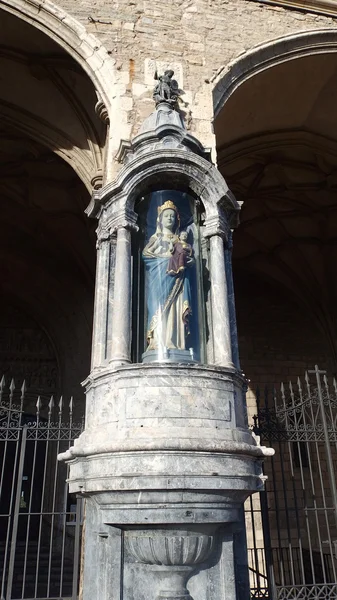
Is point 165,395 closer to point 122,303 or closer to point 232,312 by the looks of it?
point 122,303

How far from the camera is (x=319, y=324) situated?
10383mm

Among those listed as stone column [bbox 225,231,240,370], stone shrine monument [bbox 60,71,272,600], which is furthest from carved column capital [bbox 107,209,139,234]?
stone column [bbox 225,231,240,370]

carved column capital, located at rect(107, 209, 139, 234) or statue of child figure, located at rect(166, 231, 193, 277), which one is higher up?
carved column capital, located at rect(107, 209, 139, 234)

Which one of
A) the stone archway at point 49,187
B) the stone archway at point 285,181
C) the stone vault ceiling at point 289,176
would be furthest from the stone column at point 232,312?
the stone vault ceiling at point 289,176

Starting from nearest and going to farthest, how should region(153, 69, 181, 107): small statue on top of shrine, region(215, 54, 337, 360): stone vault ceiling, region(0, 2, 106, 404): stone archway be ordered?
1. region(153, 69, 181, 107): small statue on top of shrine
2. region(0, 2, 106, 404): stone archway
3. region(215, 54, 337, 360): stone vault ceiling

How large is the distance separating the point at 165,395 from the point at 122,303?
2.70 feet

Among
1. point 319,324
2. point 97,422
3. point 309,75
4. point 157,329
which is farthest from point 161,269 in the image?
point 319,324

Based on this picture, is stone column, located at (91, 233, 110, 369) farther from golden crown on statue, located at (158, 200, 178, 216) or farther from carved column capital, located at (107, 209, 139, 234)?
golden crown on statue, located at (158, 200, 178, 216)

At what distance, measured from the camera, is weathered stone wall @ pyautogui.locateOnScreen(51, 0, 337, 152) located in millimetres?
4824

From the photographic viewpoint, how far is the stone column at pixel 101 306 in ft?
12.1

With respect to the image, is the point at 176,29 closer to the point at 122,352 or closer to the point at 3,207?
the point at 122,352

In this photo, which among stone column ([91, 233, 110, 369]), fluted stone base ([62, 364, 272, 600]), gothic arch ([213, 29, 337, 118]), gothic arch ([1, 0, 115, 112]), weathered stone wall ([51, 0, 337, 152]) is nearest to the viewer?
fluted stone base ([62, 364, 272, 600])

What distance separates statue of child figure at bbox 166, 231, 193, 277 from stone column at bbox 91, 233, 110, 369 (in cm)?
55

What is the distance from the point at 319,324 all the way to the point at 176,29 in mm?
6886
